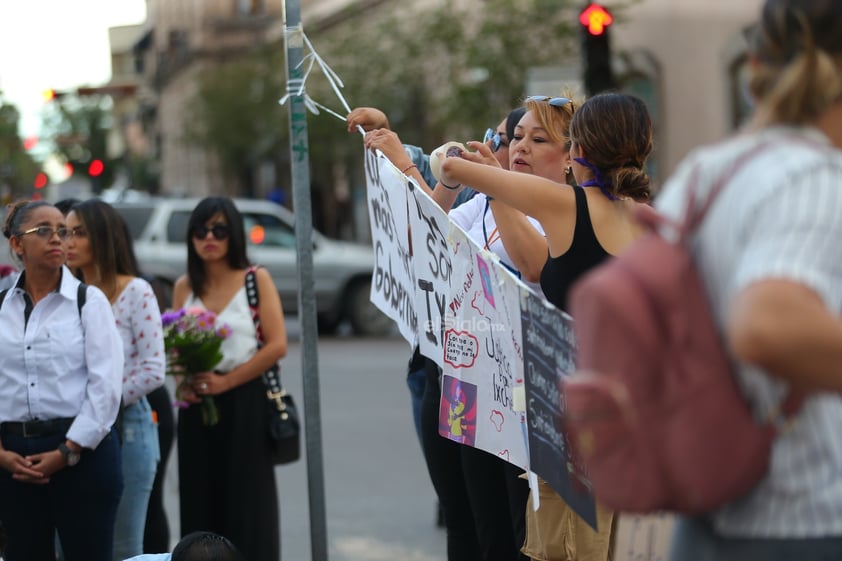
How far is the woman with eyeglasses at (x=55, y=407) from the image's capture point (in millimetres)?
4906

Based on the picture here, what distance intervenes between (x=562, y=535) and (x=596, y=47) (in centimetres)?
991

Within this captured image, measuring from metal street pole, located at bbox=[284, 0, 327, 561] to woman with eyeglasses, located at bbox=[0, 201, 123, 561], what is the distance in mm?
683

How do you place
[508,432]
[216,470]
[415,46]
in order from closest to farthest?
[508,432] < [216,470] < [415,46]

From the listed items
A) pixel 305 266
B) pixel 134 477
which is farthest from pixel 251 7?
pixel 305 266

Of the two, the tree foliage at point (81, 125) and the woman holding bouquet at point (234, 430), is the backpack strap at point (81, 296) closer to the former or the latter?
the woman holding bouquet at point (234, 430)

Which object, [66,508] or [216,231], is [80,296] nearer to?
[66,508]

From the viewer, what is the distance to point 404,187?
4711 mm

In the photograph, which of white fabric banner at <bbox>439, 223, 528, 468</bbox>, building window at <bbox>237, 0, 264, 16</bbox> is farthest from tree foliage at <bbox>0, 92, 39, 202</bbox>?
white fabric banner at <bbox>439, 223, 528, 468</bbox>

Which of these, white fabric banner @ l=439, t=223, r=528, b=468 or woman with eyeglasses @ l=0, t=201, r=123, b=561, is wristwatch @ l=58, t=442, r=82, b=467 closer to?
woman with eyeglasses @ l=0, t=201, r=123, b=561

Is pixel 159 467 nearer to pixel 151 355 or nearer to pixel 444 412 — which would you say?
pixel 151 355

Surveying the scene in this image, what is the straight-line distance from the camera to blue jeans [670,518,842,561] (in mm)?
2211

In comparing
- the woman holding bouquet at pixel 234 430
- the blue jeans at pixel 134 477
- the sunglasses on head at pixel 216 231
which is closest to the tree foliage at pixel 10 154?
the sunglasses on head at pixel 216 231

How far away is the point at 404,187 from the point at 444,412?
0.78 m

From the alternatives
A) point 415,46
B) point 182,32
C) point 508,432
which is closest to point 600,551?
point 508,432
